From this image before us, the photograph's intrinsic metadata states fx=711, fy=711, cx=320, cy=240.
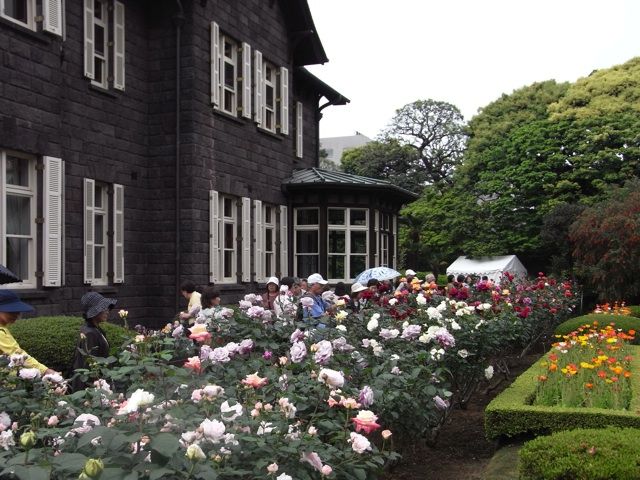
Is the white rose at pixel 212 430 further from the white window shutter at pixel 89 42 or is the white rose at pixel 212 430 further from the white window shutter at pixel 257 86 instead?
the white window shutter at pixel 257 86

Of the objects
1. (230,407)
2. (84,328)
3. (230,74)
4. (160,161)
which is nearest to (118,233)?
(160,161)

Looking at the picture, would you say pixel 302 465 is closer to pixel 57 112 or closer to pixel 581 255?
pixel 57 112

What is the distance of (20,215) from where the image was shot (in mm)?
10312

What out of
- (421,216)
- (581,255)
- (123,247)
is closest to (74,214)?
(123,247)

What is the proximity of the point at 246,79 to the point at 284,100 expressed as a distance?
78.3 inches

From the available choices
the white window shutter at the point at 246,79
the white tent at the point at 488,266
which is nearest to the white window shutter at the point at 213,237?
the white window shutter at the point at 246,79

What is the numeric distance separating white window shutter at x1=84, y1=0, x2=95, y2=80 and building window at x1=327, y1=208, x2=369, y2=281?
736 cm

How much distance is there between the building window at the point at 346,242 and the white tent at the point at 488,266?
1306 cm

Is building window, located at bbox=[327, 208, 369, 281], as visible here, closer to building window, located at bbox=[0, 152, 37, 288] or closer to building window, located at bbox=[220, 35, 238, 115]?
building window, located at bbox=[220, 35, 238, 115]

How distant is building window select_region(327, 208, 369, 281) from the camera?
58.2ft

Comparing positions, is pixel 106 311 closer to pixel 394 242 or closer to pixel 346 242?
pixel 346 242

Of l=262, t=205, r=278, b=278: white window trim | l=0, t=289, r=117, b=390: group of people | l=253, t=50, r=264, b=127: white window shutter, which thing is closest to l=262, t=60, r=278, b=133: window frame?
l=253, t=50, r=264, b=127: white window shutter

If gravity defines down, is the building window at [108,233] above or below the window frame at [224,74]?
below

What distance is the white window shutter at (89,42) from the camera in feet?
38.3
